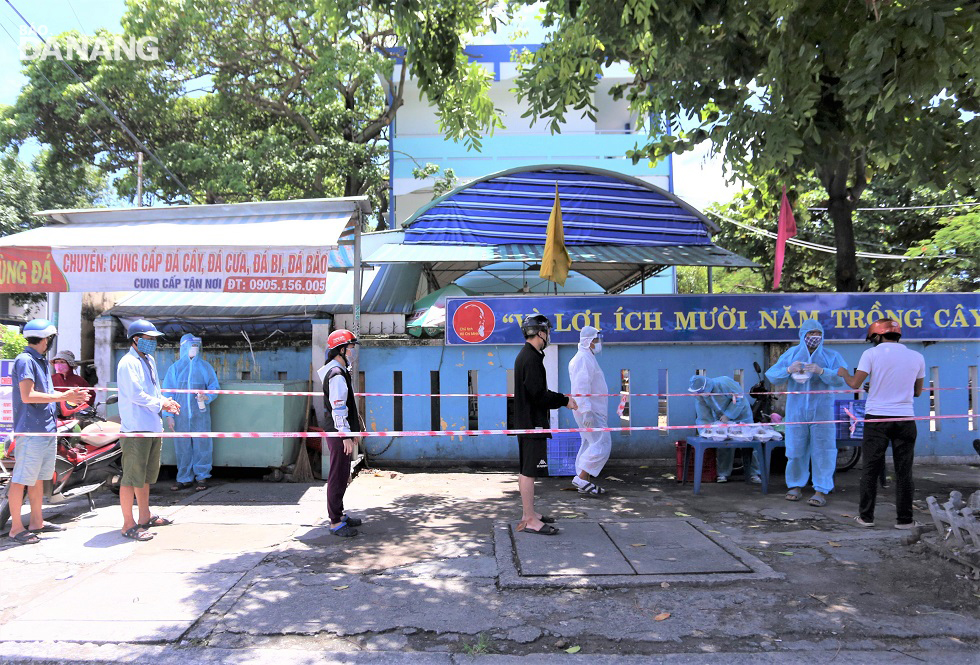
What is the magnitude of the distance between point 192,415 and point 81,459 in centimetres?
145

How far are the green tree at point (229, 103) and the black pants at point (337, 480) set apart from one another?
13.4 m

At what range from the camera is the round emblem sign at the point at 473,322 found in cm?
903

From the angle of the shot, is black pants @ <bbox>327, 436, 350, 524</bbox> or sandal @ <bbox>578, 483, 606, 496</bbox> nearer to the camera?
black pants @ <bbox>327, 436, 350, 524</bbox>

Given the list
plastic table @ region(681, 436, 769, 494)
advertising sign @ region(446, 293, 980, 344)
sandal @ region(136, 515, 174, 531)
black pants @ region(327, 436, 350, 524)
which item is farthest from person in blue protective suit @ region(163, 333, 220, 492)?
plastic table @ region(681, 436, 769, 494)

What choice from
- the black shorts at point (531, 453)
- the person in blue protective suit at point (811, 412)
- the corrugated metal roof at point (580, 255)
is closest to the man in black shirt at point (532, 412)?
the black shorts at point (531, 453)

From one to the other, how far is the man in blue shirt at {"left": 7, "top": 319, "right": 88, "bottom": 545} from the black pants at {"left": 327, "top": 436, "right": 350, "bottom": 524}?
2216 mm

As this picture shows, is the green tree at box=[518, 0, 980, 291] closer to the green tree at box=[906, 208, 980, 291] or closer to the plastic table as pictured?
the plastic table

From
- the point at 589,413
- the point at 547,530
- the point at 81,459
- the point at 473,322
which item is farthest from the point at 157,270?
the point at 547,530

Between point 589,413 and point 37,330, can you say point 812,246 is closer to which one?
point 589,413

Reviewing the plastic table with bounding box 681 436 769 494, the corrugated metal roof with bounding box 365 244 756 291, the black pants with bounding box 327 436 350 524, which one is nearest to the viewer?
the black pants with bounding box 327 436 350 524

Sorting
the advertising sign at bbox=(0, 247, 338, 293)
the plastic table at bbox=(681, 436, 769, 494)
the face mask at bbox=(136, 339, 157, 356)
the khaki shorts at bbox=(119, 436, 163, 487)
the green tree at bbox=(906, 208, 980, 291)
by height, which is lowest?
the plastic table at bbox=(681, 436, 769, 494)

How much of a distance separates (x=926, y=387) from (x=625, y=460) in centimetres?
418

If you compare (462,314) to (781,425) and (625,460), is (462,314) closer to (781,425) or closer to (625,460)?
(625,460)

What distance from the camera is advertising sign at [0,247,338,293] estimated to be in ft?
26.0
